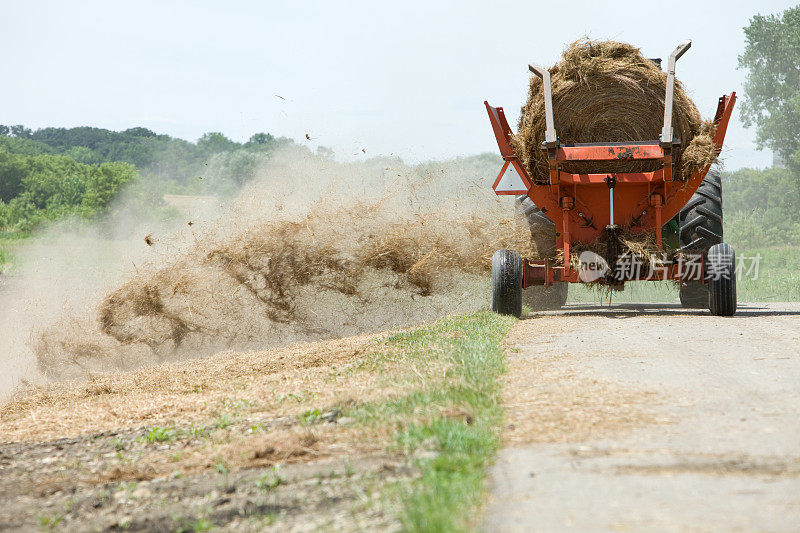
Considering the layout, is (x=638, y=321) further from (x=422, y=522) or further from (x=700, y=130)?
(x=422, y=522)

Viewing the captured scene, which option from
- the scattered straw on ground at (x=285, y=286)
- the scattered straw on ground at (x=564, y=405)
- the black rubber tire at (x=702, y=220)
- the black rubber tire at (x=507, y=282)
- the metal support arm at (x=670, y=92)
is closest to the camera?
the scattered straw on ground at (x=564, y=405)

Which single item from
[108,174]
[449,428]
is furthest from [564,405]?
[108,174]

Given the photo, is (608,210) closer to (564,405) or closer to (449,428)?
(564,405)

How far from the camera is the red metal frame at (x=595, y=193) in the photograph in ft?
30.2

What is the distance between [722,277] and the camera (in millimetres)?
9070

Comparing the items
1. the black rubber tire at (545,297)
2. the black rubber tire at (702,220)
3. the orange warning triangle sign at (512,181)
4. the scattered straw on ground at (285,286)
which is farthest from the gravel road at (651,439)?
the black rubber tire at (545,297)

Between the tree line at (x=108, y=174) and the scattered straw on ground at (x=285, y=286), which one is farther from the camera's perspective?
the tree line at (x=108, y=174)

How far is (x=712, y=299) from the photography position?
933cm

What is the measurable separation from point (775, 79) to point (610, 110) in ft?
120

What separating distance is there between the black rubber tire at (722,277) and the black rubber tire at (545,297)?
11.7 feet

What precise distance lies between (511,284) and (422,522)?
6782 mm

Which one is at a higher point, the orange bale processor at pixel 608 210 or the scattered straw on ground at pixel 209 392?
the orange bale processor at pixel 608 210

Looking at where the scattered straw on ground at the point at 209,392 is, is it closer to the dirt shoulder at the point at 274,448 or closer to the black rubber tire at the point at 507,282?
the dirt shoulder at the point at 274,448

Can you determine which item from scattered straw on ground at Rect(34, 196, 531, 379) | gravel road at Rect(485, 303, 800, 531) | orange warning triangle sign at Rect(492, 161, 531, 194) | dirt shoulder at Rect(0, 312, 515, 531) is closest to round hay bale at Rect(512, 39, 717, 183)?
orange warning triangle sign at Rect(492, 161, 531, 194)
